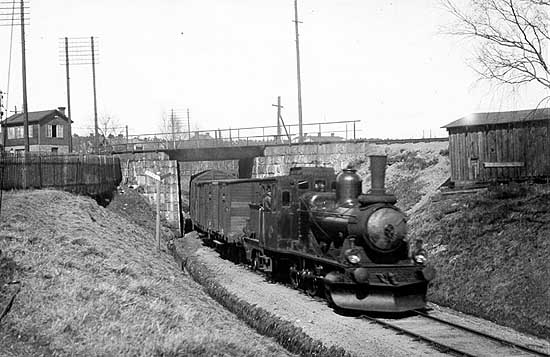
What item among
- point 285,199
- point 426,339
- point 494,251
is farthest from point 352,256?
point 494,251

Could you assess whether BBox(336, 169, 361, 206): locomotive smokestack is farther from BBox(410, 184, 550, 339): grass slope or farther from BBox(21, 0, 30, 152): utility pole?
BBox(21, 0, 30, 152): utility pole

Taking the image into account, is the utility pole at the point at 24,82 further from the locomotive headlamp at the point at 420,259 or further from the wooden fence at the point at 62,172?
the locomotive headlamp at the point at 420,259

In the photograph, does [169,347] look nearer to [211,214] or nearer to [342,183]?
[342,183]

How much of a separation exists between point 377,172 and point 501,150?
13244 millimetres

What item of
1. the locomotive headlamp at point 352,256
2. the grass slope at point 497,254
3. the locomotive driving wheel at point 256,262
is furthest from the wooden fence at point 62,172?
the grass slope at point 497,254

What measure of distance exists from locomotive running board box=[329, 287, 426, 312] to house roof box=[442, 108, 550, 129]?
13.5 m

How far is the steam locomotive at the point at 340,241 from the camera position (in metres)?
14.9

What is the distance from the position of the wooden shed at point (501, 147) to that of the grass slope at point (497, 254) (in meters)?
2.95

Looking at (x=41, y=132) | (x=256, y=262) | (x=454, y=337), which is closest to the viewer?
(x=454, y=337)

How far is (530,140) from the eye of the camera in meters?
25.3

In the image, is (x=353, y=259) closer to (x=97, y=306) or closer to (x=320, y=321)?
(x=320, y=321)

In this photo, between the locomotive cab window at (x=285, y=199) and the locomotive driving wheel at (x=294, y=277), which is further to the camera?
the locomotive driving wheel at (x=294, y=277)

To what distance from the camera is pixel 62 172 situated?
3409cm

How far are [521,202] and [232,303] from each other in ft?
33.7
